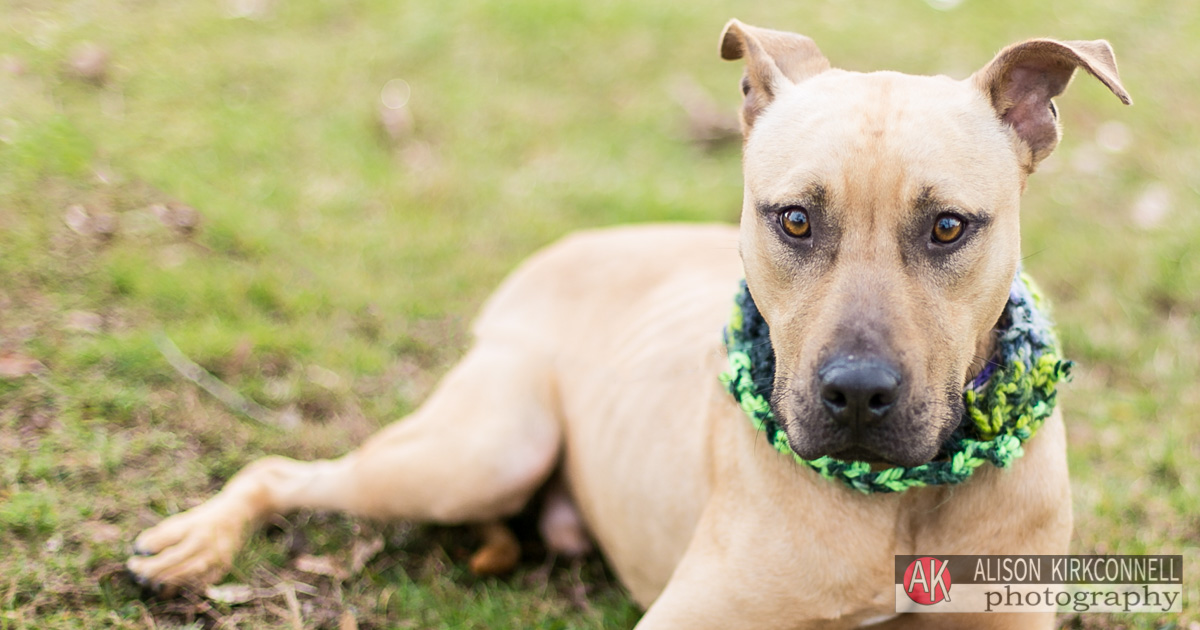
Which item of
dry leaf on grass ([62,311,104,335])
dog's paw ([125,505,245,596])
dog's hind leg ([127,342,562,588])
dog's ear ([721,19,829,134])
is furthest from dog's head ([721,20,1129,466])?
dry leaf on grass ([62,311,104,335])

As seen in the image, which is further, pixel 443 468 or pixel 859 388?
pixel 443 468

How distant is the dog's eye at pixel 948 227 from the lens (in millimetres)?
2688

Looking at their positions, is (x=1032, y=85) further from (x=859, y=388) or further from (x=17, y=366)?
(x=17, y=366)

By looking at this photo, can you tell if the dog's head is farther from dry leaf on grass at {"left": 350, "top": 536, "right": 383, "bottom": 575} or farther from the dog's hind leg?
dry leaf on grass at {"left": 350, "top": 536, "right": 383, "bottom": 575}

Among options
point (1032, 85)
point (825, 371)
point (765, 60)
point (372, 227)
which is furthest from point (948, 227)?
point (372, 227)

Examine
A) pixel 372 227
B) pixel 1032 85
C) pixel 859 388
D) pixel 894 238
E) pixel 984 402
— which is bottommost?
pixel 372 227

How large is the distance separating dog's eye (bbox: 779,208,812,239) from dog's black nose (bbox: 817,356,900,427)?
418 millimetres

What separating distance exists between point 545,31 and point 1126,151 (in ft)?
13.9

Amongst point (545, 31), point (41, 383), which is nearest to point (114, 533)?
point (41, 383)

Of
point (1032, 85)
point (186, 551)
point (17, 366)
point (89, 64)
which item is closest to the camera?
point (1032, 85)

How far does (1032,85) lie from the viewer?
9.81 feet

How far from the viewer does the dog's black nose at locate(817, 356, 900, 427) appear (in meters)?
2.51

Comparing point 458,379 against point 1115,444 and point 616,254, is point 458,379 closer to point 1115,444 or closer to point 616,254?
point 616,254

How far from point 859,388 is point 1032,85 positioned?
3.79 ft
